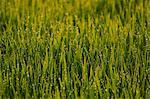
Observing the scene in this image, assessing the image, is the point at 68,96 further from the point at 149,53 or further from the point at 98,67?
the point at 149,53

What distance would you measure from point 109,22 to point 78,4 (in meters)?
0.53

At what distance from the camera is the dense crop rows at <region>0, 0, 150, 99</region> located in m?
2.47

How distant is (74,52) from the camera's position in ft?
9.29

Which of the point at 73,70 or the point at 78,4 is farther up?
the point at 78,4

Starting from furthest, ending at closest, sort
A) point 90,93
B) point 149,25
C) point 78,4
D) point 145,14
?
point 78,4, point 145,14, point 149,25, point 90,93

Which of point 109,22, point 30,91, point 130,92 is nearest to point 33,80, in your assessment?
point 30,91

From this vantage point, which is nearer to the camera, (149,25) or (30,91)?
(30,91)

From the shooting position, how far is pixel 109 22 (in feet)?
11.0

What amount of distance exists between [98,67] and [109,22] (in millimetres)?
848

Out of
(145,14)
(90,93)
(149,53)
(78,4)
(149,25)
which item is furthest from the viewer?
(78,4)

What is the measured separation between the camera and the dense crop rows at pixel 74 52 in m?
2.47

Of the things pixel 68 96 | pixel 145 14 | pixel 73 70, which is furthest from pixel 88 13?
pixel 68 96

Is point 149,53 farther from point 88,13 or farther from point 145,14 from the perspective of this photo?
point 88,13

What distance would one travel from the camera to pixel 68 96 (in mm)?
2408
